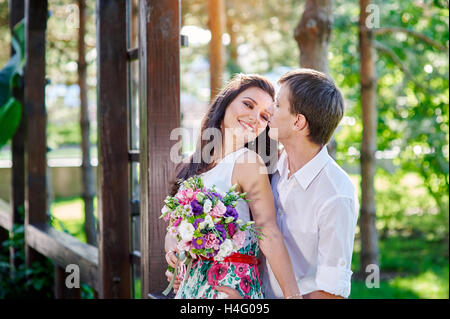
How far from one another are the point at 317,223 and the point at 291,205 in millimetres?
166

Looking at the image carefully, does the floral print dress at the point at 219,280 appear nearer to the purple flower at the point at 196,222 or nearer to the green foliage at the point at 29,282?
the purple flower at the point at 196,222

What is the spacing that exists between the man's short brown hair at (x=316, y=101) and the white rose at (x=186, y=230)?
1.79ft

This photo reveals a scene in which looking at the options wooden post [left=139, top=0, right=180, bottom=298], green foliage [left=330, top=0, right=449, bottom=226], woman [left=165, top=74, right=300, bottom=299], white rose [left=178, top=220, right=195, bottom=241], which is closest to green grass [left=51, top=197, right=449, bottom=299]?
green foliage [left=330, top=0, right=449, bottom=226]

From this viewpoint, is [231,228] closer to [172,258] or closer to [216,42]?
[172,258]

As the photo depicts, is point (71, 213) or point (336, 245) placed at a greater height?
point (336, 245)

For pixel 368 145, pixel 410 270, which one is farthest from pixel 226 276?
pixel 410 270

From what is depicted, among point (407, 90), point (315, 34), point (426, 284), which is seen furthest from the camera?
point (407, 90)

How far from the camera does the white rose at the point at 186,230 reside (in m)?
1.87

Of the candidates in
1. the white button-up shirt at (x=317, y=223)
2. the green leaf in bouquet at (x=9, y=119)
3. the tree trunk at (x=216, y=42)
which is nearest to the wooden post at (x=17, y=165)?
the green leaf in bouquet at (x=9, y=119)

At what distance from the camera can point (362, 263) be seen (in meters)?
5.95

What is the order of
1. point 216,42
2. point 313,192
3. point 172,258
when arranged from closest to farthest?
point 313,192, point 172,258, point 216,42

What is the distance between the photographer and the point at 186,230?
1.87m
